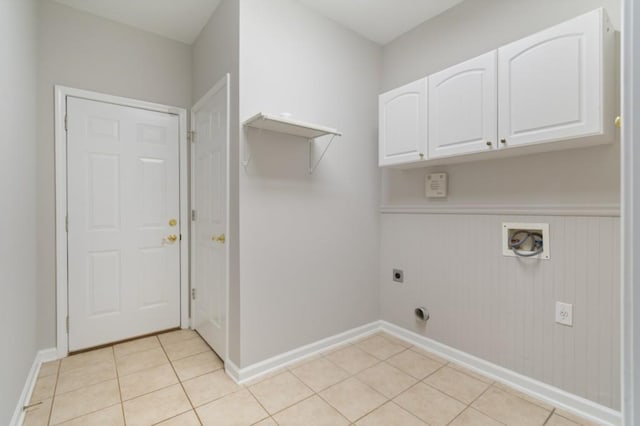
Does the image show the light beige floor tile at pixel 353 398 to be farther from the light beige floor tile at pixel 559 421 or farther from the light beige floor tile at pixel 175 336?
the light beige floor tile at pixel 175 336

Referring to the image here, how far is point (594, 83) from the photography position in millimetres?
1409

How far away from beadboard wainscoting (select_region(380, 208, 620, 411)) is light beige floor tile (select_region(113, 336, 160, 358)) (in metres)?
2.05

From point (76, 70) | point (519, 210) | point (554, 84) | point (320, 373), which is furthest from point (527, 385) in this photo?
point (76, 70)

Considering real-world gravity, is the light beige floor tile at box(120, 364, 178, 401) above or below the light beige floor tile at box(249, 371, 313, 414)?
above

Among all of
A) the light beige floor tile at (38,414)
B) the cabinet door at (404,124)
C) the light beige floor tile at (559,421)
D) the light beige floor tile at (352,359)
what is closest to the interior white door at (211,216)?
the light beige floor tile at (352,359)

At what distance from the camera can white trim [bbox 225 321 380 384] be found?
1.96 metres

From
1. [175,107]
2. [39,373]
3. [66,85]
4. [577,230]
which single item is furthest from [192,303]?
[577,230]

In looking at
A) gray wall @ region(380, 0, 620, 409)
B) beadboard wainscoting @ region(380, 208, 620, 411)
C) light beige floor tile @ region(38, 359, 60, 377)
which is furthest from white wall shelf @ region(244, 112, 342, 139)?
light beige floor tile @ region(38, 359, 60, 377)

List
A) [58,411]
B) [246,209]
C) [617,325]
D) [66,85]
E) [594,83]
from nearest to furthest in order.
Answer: [594,83] → [617,325] → [58,411] → [246,209] → [66,85]

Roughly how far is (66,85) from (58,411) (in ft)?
7.30

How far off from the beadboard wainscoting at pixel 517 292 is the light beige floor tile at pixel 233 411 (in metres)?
1.42

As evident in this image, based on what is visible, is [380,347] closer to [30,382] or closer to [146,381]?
[146,381]

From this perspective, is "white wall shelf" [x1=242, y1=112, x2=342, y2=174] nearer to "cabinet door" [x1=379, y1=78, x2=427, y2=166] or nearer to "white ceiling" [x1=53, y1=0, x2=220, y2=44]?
"cabinet door" [x1=379, y1=78, x2=427, y2=166]

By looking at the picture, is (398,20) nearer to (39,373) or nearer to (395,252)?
(395,252)
